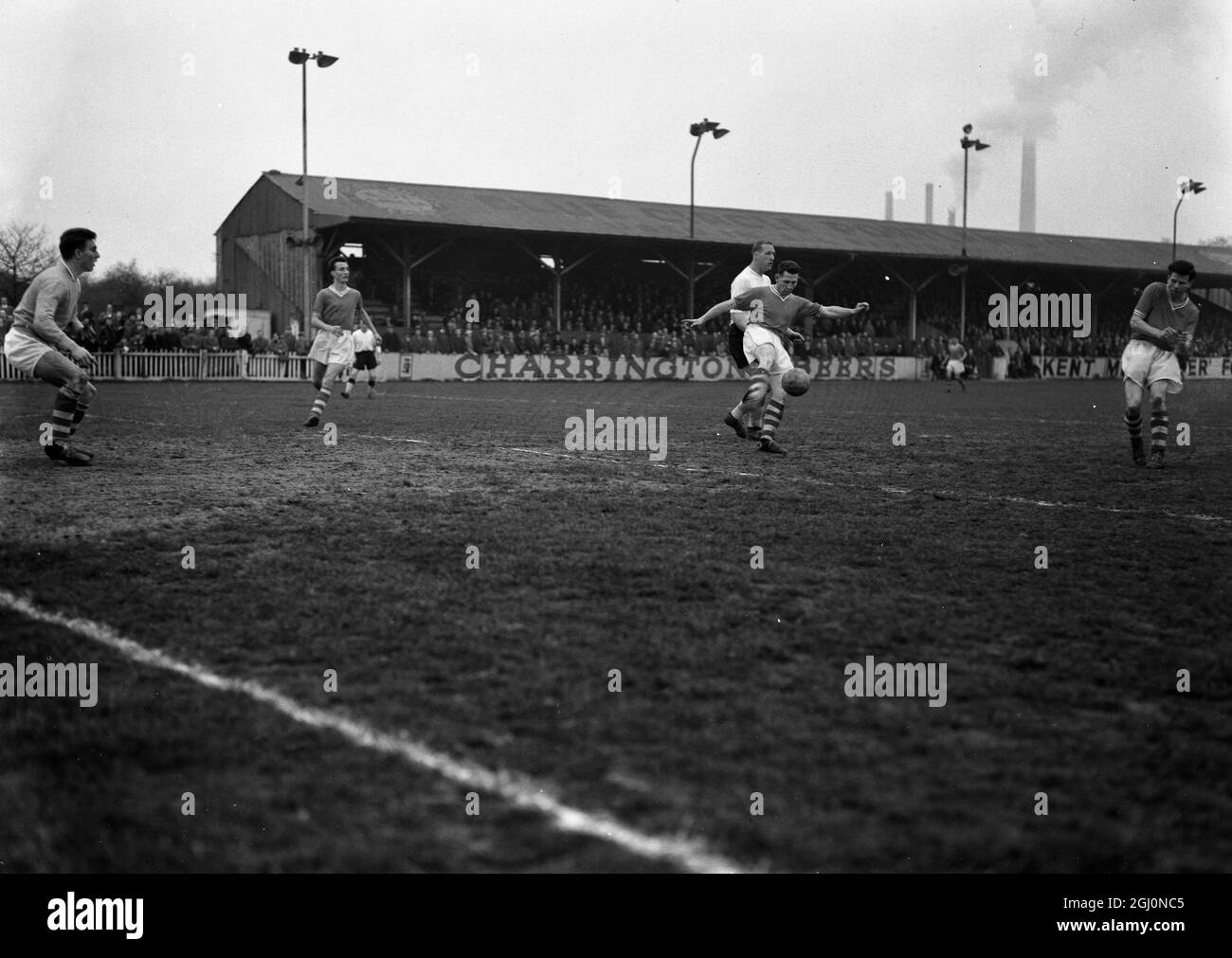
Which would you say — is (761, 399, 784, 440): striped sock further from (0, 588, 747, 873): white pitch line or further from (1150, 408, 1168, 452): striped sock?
(0, 588, 747, 873): white pitch line

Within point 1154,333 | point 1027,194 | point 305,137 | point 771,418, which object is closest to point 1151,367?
point 1154,333

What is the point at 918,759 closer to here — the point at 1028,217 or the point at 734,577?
the point at 734,577

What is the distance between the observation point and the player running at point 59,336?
10.7m

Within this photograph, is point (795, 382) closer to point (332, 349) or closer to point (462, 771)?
point (332, 349)

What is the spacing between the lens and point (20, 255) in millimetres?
51469

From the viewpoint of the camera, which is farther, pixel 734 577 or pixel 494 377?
pixel 494 377

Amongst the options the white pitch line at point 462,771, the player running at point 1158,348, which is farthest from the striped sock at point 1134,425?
the white pitch line at point 462,771

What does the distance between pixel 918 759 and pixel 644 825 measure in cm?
95

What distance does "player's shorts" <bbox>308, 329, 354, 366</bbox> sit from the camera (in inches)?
669

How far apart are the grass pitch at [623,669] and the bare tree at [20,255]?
46.2 metres

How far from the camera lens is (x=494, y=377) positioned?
39969 mm

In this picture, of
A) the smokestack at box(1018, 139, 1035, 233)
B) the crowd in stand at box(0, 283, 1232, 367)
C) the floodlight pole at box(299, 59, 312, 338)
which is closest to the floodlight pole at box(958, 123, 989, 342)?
the crowd in stand at box(0, 283, 1232, 367)

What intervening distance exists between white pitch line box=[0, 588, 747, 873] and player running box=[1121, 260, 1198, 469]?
9.99 metres
